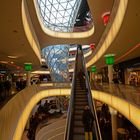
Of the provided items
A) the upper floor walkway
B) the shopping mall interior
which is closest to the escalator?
the shopping mall interior

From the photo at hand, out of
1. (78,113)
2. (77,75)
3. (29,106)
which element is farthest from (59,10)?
(78,113)

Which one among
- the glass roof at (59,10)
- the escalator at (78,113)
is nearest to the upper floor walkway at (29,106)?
the escalator at (78,113)

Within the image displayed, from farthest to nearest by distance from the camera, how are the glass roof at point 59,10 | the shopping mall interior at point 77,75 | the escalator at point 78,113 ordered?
→ the glass roof at point 59,10, the escalator at point 78,113, the shopping mall interior at point 77,75

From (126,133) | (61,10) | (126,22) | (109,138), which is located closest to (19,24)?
(126,22)

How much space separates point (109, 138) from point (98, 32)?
1388 centimetres

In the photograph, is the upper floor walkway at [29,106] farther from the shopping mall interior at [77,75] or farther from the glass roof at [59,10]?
the glass roof at [59,10]

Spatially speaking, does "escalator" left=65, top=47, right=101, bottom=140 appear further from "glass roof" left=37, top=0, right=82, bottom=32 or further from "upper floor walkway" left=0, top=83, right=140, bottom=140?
"glass roof" left=37, top=0, right=82, bottom=32

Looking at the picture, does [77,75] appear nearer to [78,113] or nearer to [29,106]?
[29,106]

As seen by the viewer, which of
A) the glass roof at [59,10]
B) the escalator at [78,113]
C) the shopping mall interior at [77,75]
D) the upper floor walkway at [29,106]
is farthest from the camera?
the glass roof at [59,10]

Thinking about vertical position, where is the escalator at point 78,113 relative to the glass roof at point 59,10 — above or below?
below

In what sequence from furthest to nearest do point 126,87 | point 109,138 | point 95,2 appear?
1. point 109,138
2. point 95,2
3. point 126,87

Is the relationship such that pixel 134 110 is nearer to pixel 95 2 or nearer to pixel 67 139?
pixel 67 139

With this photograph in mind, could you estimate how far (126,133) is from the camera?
63.7 feet

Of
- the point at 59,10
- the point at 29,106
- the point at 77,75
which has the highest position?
the point at 59,10
